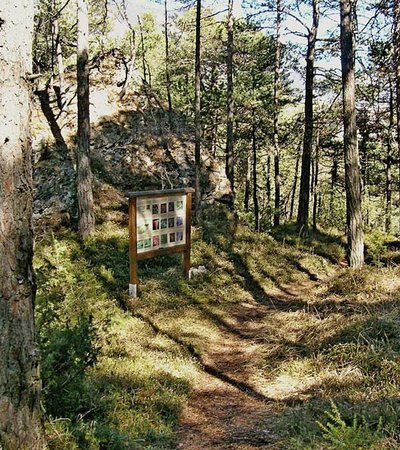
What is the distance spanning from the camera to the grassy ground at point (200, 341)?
4.19 metres

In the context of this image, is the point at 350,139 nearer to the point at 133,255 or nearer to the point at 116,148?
the point at 133,255

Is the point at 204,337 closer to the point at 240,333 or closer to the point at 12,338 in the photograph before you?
the point at 240,333

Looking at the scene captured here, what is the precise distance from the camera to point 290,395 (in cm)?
556

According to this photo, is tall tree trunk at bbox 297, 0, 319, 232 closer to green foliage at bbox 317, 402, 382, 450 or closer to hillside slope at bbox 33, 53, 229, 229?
hillside slope at bbox 33, 53, 229, 229

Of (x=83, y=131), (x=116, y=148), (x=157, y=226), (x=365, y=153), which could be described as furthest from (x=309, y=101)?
(x=365, y=153)

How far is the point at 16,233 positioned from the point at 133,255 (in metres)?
6.04

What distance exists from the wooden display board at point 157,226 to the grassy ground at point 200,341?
0.64 meters

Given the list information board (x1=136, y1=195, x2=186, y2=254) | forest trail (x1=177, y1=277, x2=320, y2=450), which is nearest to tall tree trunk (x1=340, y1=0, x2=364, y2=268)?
forest trail (x1=177, y1=277, x2=320, y2=450)

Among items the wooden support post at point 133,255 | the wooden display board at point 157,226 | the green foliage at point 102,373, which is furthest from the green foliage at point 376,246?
the green foliage at point 102,373

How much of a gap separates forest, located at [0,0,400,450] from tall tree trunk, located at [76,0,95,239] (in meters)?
0.05

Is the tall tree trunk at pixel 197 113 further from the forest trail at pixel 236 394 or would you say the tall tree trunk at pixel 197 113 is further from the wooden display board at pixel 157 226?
the forest trail at pixel 236 394

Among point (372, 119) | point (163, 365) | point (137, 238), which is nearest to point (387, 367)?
point (163, 365)

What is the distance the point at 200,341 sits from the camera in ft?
24.6

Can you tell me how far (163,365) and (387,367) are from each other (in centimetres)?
281
